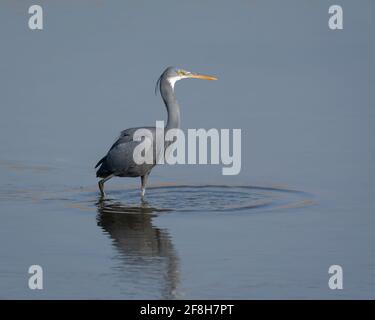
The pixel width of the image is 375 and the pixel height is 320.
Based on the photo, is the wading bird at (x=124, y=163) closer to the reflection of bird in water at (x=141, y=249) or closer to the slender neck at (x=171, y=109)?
the slender neck at (x=171, y=109)

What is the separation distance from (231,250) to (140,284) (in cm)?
176

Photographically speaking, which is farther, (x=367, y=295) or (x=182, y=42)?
(x=182, y=42)

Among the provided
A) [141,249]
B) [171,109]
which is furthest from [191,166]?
[141,249]

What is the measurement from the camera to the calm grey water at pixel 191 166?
1133 cm

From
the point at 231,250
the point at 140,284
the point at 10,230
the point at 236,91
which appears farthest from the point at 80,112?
the point at 140,284

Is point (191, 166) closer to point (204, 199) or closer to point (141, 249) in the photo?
point (204, 199)

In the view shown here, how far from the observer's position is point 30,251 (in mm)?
12023

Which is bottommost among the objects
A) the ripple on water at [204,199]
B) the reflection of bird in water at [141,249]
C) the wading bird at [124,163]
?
the reflection of bird in water at [141,249]

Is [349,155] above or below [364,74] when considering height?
below

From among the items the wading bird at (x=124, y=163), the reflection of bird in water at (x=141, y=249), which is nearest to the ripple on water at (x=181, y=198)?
the reflection of bird in water at (x=141, y=249)

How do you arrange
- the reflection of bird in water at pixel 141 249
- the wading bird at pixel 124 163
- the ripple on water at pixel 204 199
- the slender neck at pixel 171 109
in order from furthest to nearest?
1. the slender neck at pixel 171 109
2. the wading bird at pixel 124 163
3. the ripple on water at pixel 204 199
4. the reflection of bird in water at pixel 141 249

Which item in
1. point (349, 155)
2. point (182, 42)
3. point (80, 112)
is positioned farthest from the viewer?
A: point (182, 42)

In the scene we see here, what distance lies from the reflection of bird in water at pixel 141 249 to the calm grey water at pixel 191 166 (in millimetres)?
32

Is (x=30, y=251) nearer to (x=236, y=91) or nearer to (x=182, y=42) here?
(x=236, y=91)
